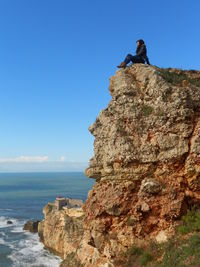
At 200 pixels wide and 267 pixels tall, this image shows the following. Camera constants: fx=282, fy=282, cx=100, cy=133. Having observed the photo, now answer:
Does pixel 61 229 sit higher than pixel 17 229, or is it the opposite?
pixel 61 229

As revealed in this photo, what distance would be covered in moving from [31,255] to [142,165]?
39.4 metres

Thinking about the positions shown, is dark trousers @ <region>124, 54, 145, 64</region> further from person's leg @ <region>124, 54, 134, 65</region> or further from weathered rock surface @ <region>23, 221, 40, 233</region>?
weathered rock surface @ <region>23, 221, 40, 233</region>

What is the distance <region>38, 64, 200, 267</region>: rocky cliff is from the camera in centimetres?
1230

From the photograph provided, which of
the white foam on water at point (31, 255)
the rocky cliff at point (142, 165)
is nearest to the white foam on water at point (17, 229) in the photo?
→ the white foam on water at point (31, 255)

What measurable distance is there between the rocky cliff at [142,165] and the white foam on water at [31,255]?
31379 mm

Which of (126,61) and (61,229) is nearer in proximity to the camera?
A: (126,61)

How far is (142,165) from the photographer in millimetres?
13047

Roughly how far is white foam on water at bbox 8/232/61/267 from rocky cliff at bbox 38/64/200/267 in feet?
103

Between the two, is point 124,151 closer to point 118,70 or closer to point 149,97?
point 149,97

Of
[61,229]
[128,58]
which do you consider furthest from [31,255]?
[128,58]

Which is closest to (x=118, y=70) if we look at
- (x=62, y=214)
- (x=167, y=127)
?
(x=167, y=127)

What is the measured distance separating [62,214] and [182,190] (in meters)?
40.4

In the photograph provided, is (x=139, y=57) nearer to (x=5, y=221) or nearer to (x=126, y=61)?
(x=126, y=61)

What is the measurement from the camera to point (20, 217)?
76375mm
